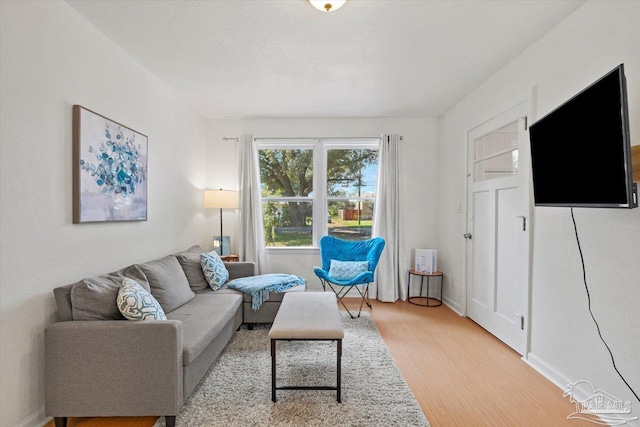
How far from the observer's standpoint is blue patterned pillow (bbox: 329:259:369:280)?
3828 millimetres

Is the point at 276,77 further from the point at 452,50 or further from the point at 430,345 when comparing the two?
the point at 430,345

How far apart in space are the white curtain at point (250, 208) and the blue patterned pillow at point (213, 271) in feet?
3.10

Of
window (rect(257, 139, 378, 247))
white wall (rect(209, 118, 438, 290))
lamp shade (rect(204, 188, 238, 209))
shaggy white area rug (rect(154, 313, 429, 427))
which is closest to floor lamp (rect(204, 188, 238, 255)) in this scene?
lamp shade (rect(204, 188, 238, 209))

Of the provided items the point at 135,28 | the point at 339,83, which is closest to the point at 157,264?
the point at 135,28

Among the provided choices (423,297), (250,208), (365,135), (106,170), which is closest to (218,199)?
(250,208)

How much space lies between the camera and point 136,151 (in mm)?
2713

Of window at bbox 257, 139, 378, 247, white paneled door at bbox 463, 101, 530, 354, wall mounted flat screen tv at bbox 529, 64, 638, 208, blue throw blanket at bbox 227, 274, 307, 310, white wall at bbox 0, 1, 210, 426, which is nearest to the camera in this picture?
wall mounted flat screen tv at bbox 529, 64, 638, 208

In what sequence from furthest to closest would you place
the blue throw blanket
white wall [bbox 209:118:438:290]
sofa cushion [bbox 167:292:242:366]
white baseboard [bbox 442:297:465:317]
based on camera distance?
white wall [bbox 209:118:438:290]
white baseboard [bbox 442:297:465:317]
the blue throw blanket
sofa cushion [bbox 167:292:242:366]

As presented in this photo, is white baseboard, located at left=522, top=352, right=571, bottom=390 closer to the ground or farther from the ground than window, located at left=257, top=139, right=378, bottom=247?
closer to the ground

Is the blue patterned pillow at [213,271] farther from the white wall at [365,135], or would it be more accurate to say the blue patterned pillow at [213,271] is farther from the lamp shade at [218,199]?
the white wall at [365,135]

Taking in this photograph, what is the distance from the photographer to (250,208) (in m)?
4.32

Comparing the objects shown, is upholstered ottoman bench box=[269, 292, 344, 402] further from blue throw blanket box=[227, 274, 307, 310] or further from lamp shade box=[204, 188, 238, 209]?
lamp shade box=[204, 188, 238, 209]

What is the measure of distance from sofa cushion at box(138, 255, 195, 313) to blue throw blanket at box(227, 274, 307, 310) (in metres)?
0.47

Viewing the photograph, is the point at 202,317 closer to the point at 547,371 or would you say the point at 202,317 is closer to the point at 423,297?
the point at 547,371
